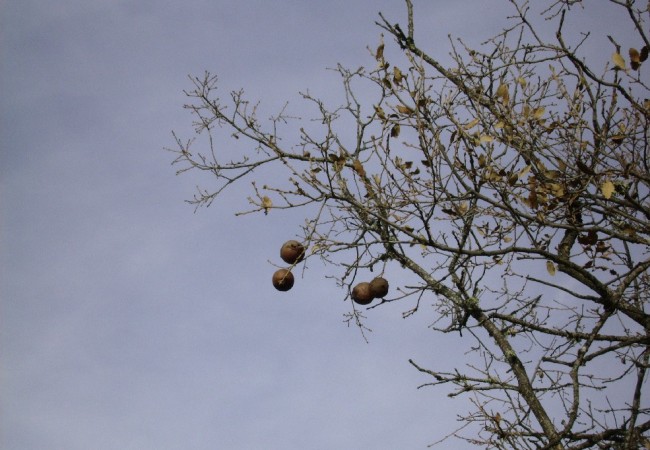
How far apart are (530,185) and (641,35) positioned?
1.51 m

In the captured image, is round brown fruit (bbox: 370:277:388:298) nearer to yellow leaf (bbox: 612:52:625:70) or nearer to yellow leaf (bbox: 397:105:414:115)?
yellow leaf (bbox: 397:105:414:115)

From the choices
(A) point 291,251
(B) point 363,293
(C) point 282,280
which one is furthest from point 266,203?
(B) point 363,293

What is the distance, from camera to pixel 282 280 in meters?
5.32

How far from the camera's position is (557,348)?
17.0ft

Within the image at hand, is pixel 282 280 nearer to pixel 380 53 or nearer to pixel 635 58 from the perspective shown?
pixel 380 53

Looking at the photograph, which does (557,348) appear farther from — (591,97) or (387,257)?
(591,97)

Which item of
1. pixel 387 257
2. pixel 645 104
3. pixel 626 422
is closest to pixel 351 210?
pixel 387 257

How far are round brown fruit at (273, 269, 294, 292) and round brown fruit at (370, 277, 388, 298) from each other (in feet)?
2.88

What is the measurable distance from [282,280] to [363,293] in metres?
0.96

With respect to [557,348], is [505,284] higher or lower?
higher

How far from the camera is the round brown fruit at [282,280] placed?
542 cm

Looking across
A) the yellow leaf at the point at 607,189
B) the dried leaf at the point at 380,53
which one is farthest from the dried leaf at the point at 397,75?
the yellow leaf at the point at 607,189

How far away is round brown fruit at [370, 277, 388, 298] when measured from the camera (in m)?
5.73

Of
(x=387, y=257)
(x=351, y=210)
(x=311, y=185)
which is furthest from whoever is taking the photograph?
(x=387, y=257)
